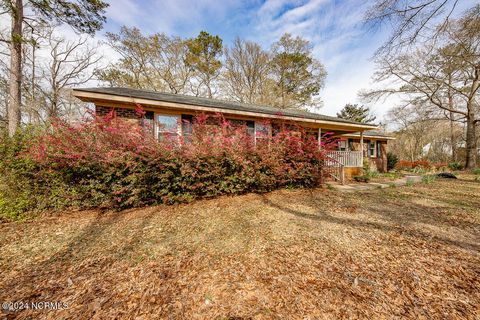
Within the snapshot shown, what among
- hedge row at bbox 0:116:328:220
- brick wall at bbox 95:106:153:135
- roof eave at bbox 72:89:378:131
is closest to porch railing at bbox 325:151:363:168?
roof eave at bbox 72:89:378:131

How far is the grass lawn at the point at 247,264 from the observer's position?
5.98 ft

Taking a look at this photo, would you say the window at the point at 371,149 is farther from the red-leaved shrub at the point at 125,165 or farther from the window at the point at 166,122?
the window at the point at 166,122

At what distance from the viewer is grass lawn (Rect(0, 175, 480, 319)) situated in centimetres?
182

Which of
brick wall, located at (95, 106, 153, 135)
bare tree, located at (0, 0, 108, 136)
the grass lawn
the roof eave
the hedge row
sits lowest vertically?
the grass lawn

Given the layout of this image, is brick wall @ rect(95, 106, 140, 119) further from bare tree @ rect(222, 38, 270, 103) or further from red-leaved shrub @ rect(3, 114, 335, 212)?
bare tree @ rect(222, 38, 270, 103)

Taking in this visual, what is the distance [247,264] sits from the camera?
2504 mm

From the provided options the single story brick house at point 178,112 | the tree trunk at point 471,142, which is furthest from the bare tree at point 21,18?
the tree trunk at point 471,142

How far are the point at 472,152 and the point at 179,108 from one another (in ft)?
75.3

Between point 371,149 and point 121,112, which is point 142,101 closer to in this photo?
point 121,112

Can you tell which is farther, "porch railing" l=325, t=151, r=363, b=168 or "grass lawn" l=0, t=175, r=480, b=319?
"porch railing" l=325, t=151, r=363, b=168

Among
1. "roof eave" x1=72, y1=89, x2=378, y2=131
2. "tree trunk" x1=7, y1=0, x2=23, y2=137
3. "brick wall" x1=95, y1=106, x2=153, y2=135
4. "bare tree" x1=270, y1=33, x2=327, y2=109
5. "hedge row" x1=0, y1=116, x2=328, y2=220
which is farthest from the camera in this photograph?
"bare tree" x1=270, y1=33, x2=327, y2=109

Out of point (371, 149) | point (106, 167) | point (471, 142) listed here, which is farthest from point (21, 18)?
point (471, 142)

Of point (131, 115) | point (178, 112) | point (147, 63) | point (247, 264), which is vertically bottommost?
point (247, 264)

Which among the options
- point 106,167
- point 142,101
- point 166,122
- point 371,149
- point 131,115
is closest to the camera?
point 106,167
